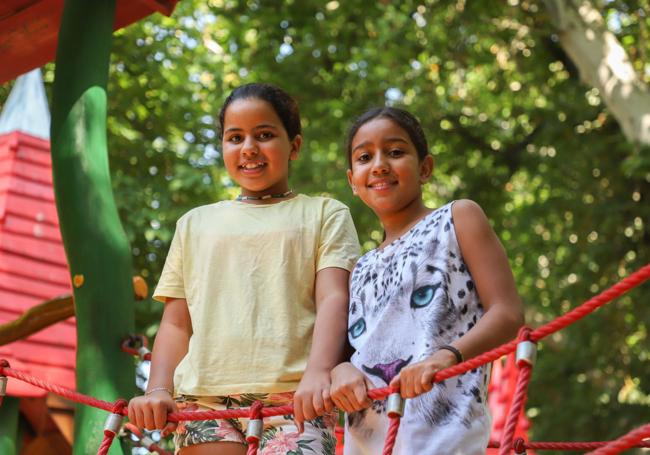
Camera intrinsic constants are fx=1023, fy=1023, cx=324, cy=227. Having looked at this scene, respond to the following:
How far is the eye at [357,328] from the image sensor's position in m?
2.59

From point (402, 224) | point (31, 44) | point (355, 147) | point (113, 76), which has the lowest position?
point (402, 224)

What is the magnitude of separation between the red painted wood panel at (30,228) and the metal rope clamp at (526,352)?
18.5 feet

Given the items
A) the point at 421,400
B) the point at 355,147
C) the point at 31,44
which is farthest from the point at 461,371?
the point at 31,44

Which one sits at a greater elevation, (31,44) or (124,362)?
(31,44)

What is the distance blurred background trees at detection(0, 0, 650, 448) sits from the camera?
9.70 meters

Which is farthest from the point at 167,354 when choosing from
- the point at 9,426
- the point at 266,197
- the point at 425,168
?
the point at 9,426

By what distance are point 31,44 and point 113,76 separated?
5516 mm

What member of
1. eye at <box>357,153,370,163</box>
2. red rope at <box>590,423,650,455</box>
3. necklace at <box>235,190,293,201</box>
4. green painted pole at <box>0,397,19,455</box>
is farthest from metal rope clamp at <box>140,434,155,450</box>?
red rope at <box>590,423,650,455</box>

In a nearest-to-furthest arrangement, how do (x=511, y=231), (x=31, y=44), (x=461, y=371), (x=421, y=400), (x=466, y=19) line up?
(x=461, y=371)
(x=421, y=400)
(x=31, y=44)
(x=466, y=19)
(x=511, y=231)

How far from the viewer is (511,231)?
1123 cm

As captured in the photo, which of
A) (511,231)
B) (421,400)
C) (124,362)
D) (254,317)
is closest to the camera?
(421,400)

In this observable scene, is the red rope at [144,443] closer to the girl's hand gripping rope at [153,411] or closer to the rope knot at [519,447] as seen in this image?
the girl's hand gripping rope at [153,411]

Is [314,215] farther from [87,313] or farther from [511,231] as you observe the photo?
[511,231]

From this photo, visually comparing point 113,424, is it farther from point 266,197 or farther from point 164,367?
point 266,197
